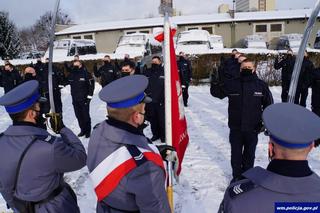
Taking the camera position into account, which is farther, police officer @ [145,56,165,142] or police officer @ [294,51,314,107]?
police officer @ [294,51,314,107]

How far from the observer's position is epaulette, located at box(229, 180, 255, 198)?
160 centimetres

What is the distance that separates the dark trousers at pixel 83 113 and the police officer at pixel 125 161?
232 inches

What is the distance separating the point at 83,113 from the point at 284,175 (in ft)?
23.1

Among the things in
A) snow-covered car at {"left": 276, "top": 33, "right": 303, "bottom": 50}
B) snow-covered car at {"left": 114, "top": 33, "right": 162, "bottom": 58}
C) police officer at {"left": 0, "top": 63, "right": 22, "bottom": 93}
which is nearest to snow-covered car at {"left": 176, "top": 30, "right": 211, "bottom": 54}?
snow-covered car at {"left": 114, "top": 33, "right": 162, "bottom": 58}

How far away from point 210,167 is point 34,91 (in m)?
4.09

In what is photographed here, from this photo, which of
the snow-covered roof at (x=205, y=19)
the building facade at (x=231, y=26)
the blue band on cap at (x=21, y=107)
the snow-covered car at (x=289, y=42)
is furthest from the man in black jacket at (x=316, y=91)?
the snow-covered roof at (x=205, y=19)

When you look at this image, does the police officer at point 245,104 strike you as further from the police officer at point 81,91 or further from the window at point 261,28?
the window at point 261,28

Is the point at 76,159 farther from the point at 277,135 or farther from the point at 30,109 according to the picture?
the point at 277,135

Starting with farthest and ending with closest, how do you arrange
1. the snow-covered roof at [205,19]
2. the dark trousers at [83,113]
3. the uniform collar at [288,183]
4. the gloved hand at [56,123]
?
the snow-covered roof at [205,19], the dark trousers at [83,113], the gloved hand at [56,123], the uniform collar at [288,183]

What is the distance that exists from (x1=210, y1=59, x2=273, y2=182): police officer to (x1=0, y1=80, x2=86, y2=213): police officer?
2807 mm

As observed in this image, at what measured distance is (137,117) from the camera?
2230 millimetres

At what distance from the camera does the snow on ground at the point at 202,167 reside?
15.7ft

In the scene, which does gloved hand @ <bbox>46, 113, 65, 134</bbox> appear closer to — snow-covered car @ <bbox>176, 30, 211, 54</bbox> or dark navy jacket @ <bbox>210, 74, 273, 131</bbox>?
dark navy jacket @ <bbox>210, 74, 273, 131</bbox>

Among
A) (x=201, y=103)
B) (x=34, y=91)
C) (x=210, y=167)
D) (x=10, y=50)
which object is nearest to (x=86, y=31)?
(x=10, y=50)
